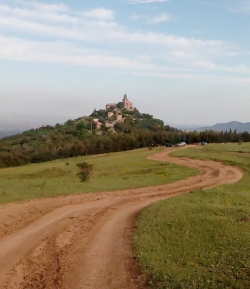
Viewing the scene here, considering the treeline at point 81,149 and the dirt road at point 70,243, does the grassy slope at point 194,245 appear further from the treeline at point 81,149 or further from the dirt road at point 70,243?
the treeline at point 81,149

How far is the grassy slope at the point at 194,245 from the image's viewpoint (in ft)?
27.6

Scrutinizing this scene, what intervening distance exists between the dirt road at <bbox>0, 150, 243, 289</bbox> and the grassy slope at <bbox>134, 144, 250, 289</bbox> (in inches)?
24.0

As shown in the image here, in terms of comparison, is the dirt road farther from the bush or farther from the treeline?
the treeline

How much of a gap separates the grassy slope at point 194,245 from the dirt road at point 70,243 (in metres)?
0.61

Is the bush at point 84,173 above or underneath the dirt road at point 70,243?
above

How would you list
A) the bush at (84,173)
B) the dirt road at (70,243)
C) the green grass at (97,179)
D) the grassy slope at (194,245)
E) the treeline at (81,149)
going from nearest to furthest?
A: the grassy slope at (194,245), the dirt road at (70,243), the green grass at (97,179), the bush at (84,173), the treeline at (81,149)

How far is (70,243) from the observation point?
40.5 feet

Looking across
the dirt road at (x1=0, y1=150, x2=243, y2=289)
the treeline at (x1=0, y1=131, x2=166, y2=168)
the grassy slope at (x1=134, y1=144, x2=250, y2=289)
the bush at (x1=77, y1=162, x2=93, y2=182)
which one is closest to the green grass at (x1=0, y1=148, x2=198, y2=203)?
the bush at (x1=77, y1=162, x2=93, y2=182)

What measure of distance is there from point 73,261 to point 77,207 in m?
7.35

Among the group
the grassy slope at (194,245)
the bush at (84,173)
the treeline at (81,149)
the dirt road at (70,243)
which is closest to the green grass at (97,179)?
the bush at (84,173)

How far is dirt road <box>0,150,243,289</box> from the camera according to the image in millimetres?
9305

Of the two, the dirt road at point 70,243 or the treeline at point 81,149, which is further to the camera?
the treeline at point 81,149

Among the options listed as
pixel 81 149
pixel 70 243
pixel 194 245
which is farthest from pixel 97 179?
pixel 81 149

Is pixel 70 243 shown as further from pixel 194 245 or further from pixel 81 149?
pixel 81 149
